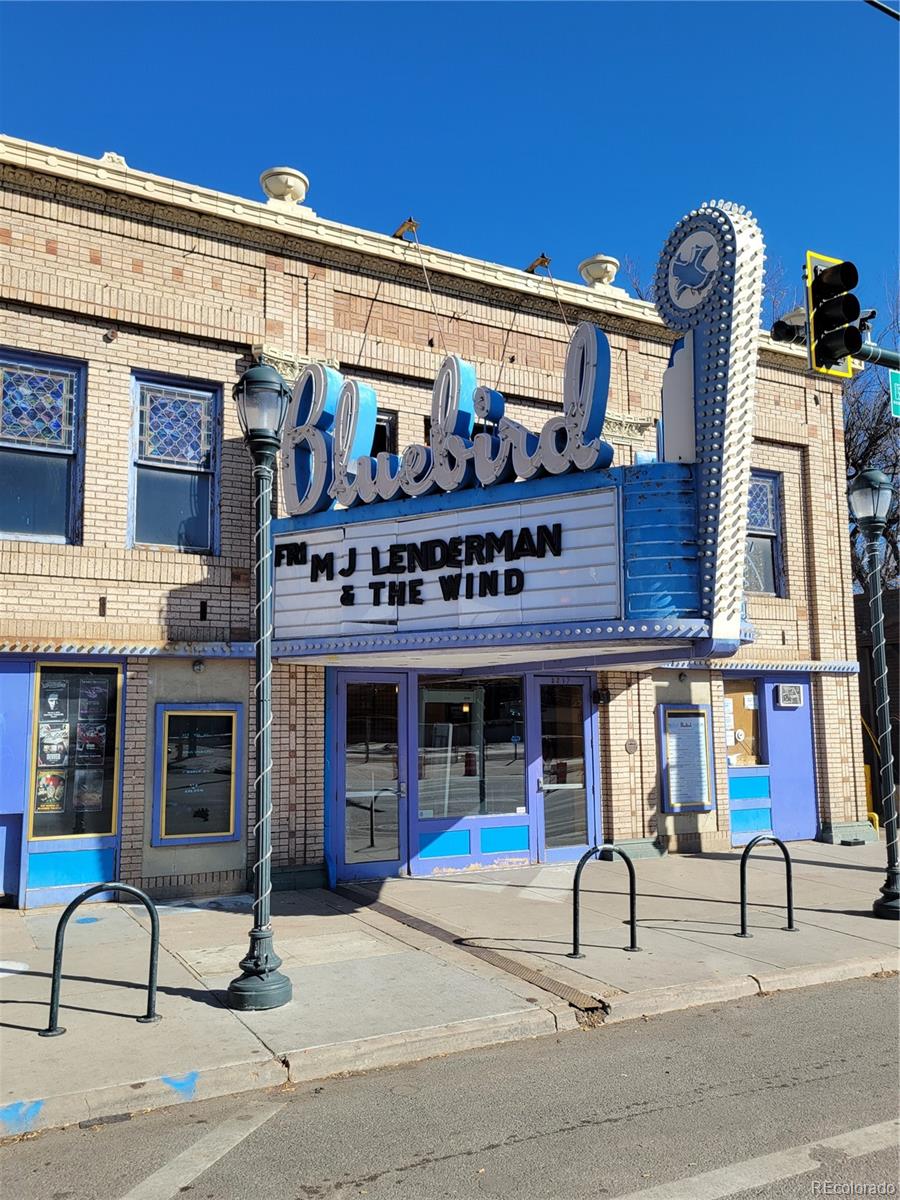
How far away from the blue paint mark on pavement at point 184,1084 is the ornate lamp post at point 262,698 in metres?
1.25

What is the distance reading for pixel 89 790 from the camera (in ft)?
35.0

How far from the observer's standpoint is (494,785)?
42.6ft

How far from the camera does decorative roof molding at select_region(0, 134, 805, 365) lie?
35.8ft

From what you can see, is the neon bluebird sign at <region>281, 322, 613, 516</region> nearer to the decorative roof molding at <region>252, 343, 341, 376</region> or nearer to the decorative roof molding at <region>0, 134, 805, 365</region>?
the decorative roof molding at <region>252, 343, 341, 376</region>

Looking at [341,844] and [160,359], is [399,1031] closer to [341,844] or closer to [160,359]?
[341,844]

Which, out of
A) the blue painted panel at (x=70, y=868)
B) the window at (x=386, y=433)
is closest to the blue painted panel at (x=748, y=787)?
the window at (x=386, y=433)

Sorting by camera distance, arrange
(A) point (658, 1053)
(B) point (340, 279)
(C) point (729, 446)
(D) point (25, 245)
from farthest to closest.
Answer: (B) point (340, 279) → (D) point (25, 245) → (C) point (729, 446) → (A) point (658, 1053)

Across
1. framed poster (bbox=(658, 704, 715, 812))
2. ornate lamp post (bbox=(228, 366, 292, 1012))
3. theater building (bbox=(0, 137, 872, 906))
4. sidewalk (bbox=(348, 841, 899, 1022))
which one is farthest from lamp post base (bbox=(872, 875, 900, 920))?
ornate lamp post (bbox=(228, 366, 292, 1012))

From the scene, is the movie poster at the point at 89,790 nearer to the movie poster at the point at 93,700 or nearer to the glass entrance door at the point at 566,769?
Answer: the movie poster at the point at 93,700

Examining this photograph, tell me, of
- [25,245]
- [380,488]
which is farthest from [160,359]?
[380,488]

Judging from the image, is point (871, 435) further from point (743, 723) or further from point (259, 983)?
point (259, 983)

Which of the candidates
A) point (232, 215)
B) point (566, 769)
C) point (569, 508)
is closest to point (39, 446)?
point (232, 215)

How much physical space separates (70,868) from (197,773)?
1644 mm

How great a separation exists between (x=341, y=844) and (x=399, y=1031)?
208 inches
